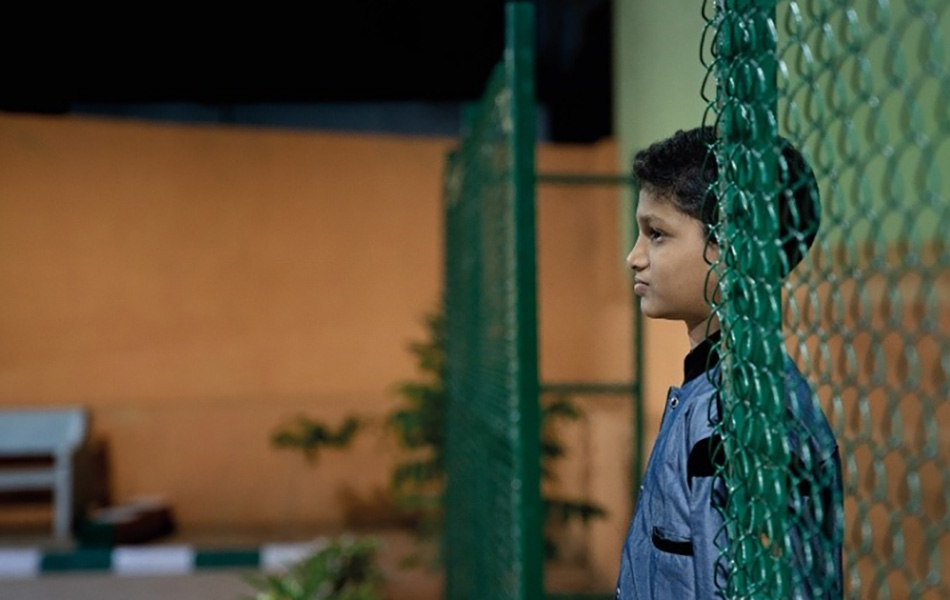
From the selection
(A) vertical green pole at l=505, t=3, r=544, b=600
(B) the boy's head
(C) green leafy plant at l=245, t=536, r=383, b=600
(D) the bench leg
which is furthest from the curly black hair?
(D) the bench leg

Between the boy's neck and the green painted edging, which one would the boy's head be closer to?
the boy's neck

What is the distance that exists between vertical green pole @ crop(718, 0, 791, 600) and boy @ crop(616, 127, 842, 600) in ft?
0.06

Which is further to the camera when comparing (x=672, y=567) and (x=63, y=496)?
(x=63, y=496)

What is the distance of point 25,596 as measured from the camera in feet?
20.6

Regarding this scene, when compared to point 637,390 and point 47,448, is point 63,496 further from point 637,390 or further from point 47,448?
point 637,390

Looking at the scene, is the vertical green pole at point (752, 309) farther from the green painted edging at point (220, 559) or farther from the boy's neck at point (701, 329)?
the green painted edging at point (220, 559)

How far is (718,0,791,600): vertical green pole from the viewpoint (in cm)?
123

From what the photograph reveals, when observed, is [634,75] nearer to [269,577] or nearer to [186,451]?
[269,577]

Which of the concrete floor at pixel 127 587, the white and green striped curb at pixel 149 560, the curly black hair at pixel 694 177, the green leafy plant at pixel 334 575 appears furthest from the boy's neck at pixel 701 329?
the white and green striped curb at pixel 149 560

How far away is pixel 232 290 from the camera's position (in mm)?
8086

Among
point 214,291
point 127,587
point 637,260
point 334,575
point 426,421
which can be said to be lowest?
point 127,587

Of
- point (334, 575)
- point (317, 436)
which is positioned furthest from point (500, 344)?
point (317, 436)

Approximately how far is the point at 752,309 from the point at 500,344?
73.6 inches

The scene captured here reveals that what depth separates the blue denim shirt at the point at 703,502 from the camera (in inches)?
46.1
